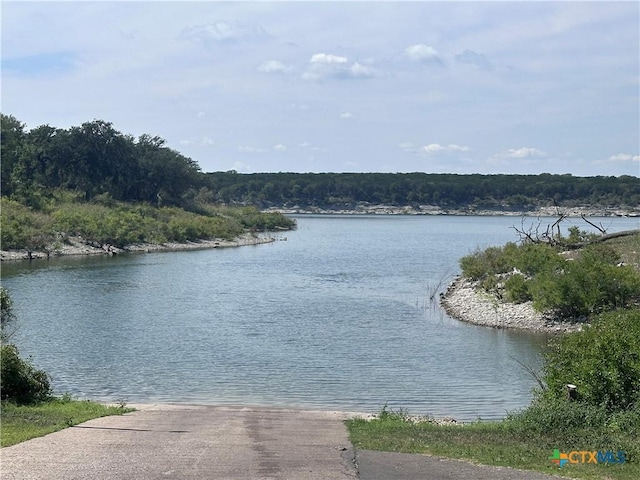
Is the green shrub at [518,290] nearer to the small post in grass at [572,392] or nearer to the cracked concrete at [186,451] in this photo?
the small post in grass at [572,392]

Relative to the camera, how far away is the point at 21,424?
1501 cm

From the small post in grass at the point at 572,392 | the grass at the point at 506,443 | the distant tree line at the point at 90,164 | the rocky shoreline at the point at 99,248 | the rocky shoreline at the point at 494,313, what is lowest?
the rocky shoreline at the point at 494,313

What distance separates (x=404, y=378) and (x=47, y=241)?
56.2 metres

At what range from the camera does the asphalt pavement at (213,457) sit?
1159 cm

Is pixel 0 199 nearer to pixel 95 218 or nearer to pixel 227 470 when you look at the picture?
pixel 95 218

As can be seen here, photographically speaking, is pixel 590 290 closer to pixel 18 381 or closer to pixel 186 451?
pixel 18 381

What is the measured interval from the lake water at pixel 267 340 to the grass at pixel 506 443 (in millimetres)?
6212

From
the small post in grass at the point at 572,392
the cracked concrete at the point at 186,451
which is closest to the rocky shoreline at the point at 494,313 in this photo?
the small post in grass at the point at 572,392

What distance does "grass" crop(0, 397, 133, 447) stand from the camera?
13999 millimetres

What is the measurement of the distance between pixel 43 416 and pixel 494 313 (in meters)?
26.7

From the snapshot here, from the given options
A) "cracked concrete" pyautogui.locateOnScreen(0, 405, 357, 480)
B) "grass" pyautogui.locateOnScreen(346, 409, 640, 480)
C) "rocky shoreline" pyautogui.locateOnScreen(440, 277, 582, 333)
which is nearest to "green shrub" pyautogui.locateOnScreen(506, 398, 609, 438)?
"grass" pyautogui.locateOnScreen(346, 409, 640, 480)

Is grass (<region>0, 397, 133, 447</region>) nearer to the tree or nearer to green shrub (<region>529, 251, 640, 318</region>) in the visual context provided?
the tree

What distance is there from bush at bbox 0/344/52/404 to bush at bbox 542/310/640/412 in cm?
1134

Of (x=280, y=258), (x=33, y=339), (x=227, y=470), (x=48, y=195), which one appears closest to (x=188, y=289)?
(x=33, y=339)
